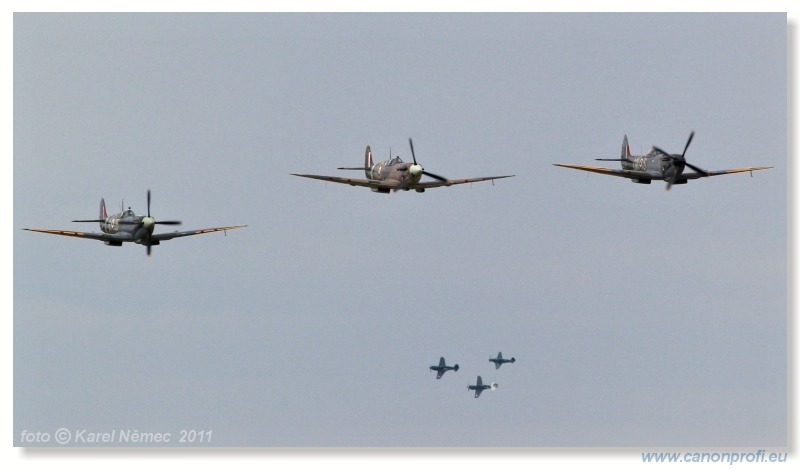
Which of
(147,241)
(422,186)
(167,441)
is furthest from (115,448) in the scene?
(422,186)

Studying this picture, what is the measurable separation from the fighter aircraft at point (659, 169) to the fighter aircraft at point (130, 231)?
26460mm

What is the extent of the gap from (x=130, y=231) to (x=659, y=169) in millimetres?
36366

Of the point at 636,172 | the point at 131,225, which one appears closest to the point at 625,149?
the point at 636,172

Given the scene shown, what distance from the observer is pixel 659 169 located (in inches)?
5217

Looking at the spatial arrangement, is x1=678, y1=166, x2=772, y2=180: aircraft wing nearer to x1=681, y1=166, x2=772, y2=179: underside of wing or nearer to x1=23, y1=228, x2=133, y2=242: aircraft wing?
x1=681, y1=166, x2=772, y2=179: underside of wing

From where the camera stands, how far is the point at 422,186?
13112 centimetres

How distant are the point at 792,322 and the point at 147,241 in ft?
144

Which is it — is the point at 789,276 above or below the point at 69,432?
above

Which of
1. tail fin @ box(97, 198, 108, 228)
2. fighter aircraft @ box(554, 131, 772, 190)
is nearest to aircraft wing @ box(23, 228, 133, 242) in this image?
tail fin @ box(97, 198, 108, 228)

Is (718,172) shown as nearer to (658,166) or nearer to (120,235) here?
(658,166)

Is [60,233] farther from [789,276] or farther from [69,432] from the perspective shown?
[789,276]

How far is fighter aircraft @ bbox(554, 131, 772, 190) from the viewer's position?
131 meters

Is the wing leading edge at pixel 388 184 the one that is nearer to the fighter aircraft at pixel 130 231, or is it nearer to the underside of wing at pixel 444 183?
the underside of wing at pixel 444 183

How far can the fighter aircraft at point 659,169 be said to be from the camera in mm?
131375
